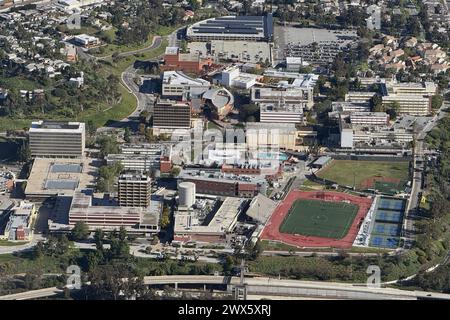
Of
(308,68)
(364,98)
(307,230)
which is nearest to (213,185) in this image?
(307,230)

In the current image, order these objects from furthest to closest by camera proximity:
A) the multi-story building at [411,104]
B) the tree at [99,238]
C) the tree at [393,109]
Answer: the multi-story building at [411,104] → the tree at [393,109] → the tree at [99,238]

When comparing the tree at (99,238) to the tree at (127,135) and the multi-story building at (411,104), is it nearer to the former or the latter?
the tree at (127,135)

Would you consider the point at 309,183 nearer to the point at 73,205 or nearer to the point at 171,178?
the point at 171,178

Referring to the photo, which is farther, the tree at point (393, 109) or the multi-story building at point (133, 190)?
the tree at point (393, 109)

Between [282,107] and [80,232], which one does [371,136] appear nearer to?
[282,107]

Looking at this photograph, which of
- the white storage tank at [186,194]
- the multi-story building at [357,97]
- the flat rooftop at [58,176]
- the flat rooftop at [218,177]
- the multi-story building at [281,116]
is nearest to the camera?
the white storage tank at [186,194]

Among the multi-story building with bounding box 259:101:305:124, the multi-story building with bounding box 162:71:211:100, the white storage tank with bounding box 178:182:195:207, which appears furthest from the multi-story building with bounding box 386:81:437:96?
the white storage tank with bounding box 178:182:195:207

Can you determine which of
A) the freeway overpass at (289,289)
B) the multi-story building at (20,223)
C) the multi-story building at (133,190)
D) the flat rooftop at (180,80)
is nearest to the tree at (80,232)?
the multi-story building at (20,223)

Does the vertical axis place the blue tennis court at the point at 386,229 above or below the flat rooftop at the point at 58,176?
below

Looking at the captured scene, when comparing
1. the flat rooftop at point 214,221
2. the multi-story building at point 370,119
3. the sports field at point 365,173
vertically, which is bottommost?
the sports field at point 365,173
